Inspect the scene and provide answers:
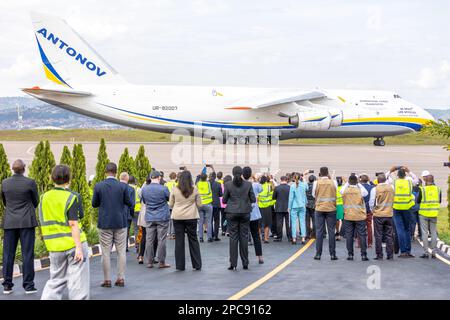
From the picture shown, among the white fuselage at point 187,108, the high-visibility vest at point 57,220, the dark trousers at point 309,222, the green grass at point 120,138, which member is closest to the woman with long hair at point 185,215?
the high-visibility vest at point 57,220

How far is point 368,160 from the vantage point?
31266mm

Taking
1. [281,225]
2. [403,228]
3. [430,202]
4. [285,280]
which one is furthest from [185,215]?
[430,202]

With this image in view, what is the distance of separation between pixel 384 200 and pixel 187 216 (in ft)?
13.1

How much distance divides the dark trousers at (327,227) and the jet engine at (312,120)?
27948 mm

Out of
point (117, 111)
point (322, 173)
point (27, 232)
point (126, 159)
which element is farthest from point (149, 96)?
point (27, 232)

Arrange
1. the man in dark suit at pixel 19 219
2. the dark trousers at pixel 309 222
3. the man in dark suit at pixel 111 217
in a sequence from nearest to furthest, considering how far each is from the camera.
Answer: the man in dark suit at pixel 19 219, the man in dark suit at pixel 111 217, the dark trousers at pixel 309 222

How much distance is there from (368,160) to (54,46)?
2144 cm

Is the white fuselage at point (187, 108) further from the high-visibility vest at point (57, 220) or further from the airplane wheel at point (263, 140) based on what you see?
the high-visibility vest at point (57, 220)

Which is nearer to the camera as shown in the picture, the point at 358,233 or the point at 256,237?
the point at 256,237

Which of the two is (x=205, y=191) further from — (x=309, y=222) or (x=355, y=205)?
(x=355, y=205)

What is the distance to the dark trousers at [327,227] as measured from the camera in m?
12.0

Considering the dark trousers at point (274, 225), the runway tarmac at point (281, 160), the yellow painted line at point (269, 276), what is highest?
the runway tarmac at point (281, 160)

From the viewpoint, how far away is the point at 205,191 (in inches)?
563

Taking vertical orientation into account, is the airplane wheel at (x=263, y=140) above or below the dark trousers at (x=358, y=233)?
above
